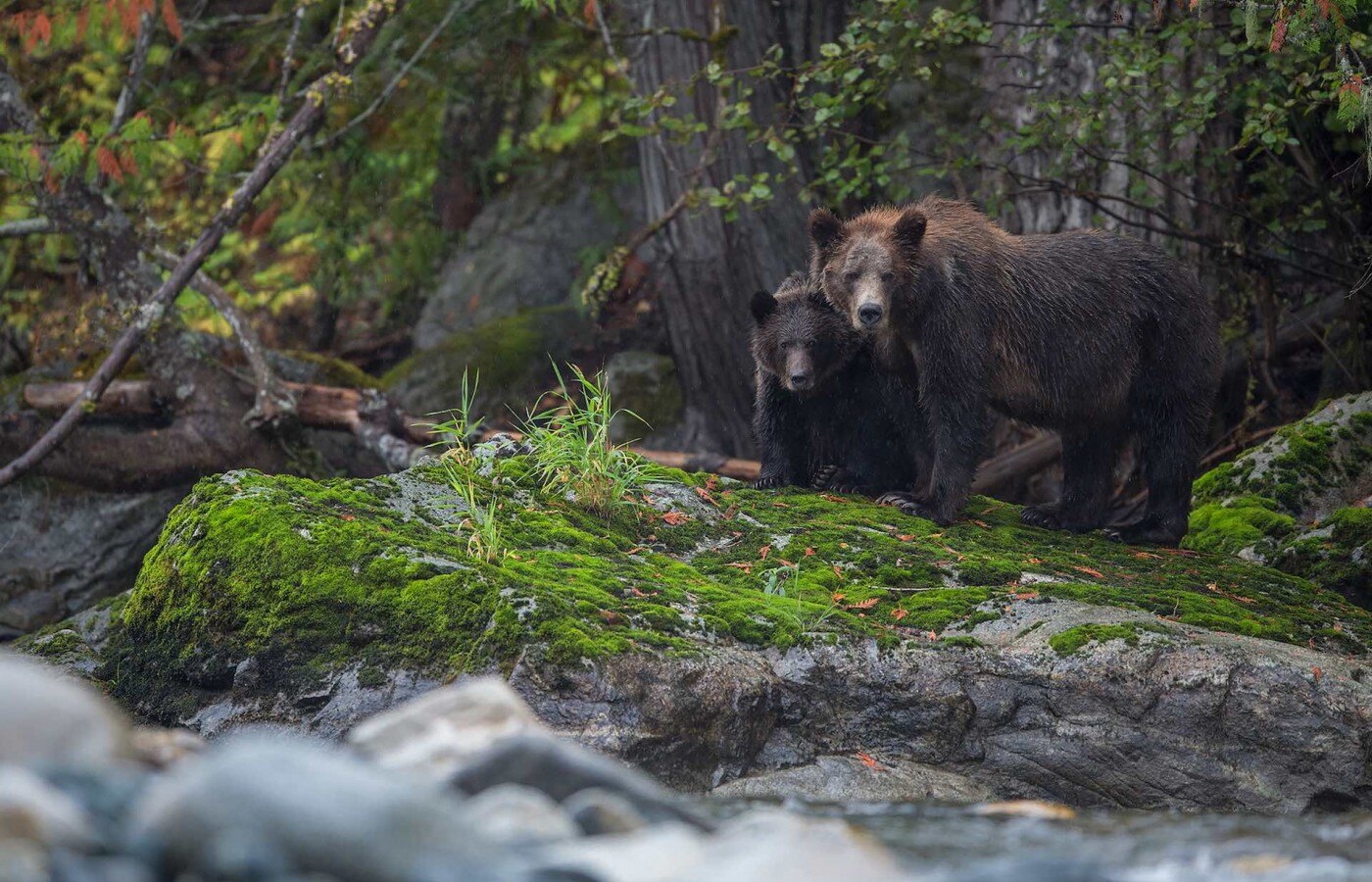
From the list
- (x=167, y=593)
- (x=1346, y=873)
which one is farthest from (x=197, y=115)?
(x=1346, y=873)

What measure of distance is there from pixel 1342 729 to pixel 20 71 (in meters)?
12.8

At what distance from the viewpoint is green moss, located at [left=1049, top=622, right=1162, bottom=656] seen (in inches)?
207

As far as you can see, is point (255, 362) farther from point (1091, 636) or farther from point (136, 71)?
point (1091, 636)

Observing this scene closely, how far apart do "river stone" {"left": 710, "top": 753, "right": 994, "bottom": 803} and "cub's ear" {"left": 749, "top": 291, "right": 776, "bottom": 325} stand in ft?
11.9

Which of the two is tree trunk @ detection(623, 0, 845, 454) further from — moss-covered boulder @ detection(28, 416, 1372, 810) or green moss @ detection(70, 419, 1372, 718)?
moss-covered boulder @ detection(28, 416, 1372, 810)

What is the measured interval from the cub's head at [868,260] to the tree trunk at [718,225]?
9.25 feet

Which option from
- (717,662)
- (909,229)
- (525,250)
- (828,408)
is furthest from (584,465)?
(525,250)

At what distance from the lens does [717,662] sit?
4.99 m

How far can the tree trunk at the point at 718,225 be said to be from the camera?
10.7 m

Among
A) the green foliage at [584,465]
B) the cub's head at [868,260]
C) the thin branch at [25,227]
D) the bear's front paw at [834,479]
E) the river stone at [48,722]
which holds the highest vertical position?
the cub's head at [868,260]

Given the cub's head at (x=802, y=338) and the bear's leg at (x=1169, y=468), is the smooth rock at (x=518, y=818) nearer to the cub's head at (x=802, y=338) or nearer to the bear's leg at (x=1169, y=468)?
the cub's head at (x=802, y=338)

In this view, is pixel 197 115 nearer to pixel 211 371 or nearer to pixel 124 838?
pixel 211 371

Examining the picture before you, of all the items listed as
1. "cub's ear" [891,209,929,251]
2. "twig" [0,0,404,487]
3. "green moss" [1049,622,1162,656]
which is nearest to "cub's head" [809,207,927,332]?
"cub's ear" [891,209,929,251]

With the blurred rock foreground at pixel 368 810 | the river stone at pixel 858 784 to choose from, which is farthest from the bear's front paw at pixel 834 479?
the blurred rock foreground at pixel 368 810
